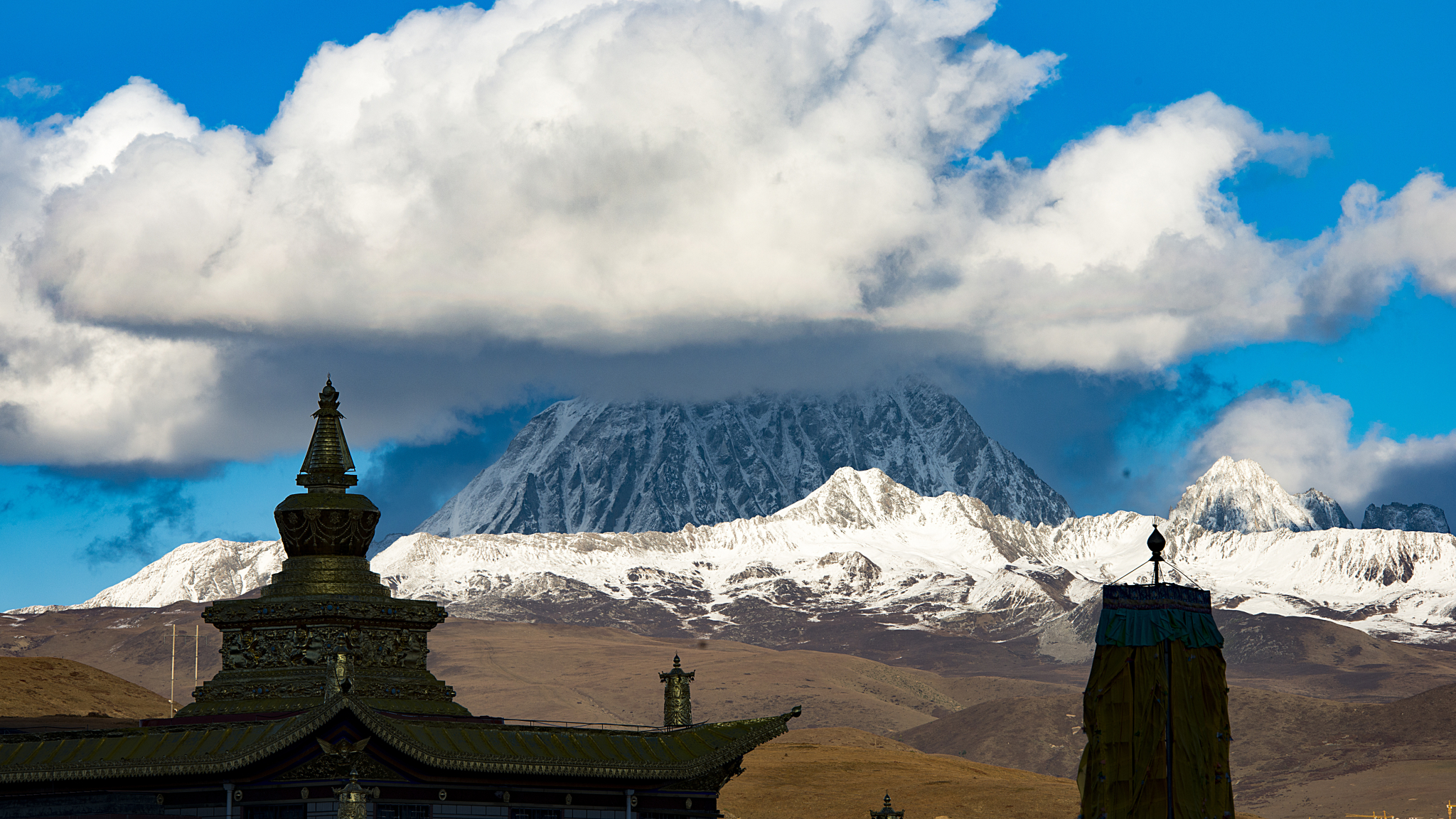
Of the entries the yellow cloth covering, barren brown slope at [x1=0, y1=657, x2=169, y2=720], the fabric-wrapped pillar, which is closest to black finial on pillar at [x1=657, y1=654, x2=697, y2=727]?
the fabric-wrapped pillar

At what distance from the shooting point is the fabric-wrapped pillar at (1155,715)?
26891 mm

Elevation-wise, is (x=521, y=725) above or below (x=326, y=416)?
below

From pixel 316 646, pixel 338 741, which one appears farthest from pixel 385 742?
pixel 316 646

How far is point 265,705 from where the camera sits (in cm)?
3978

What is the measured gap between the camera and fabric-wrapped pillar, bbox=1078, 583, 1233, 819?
26.9 metres

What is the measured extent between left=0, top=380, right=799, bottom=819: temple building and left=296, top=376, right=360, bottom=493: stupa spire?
36 mm

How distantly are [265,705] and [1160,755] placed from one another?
68.6 feet

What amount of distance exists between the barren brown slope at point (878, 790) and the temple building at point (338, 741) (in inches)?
2905

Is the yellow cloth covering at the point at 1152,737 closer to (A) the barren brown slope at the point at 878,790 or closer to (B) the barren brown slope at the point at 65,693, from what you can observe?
(A) the barren brown slope at the point at 878,790

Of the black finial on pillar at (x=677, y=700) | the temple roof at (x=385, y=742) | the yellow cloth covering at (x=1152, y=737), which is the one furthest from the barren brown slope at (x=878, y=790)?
the yellow cloth covering at (x=1152, y=737)

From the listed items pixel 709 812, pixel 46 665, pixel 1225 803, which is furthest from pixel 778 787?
pixel 1225 803

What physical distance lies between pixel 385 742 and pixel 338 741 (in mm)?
956

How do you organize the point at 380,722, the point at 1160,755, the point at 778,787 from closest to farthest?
the point at 1160,755, the point at 380,722, the point at 778,787

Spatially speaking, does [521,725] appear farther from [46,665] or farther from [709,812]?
→ [46,665]
